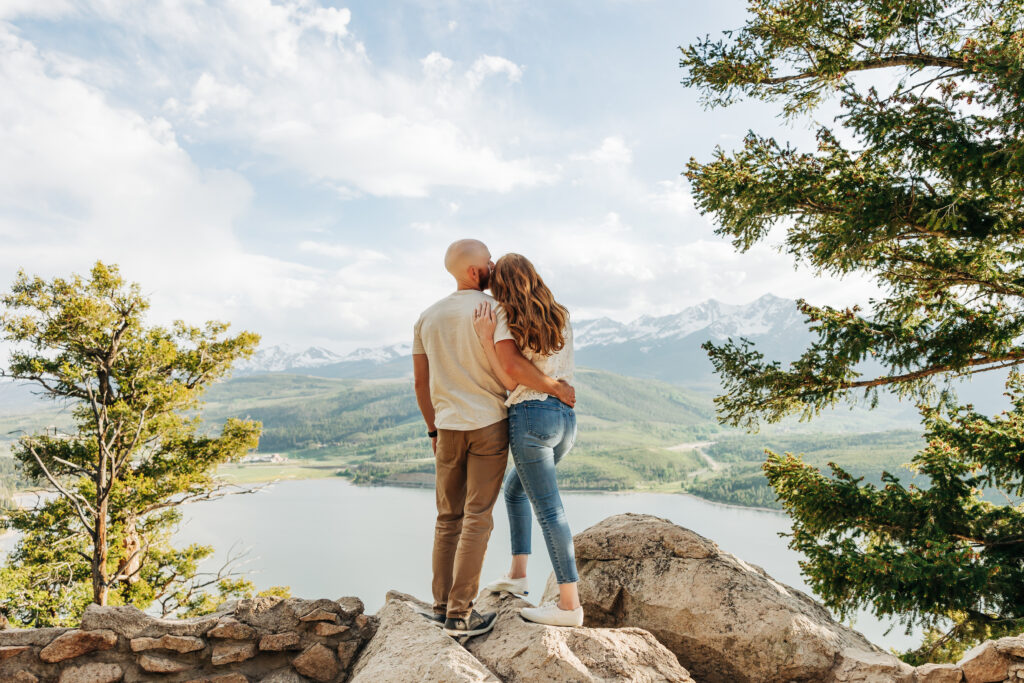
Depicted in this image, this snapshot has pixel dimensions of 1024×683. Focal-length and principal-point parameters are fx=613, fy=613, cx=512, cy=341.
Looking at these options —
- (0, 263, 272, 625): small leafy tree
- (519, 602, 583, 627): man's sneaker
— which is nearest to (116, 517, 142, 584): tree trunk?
(0, 263, 272, 625): small leafy tree

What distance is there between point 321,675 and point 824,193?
5.59 metres

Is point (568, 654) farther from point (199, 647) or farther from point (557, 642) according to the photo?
point (199, 647)

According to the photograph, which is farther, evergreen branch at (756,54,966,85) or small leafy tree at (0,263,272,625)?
small leafy tree at (0,263,272,625)

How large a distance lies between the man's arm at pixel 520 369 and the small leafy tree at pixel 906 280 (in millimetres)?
3507

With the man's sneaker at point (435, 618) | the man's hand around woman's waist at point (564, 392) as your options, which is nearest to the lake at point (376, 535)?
the man's sneaker at point (435, 618)

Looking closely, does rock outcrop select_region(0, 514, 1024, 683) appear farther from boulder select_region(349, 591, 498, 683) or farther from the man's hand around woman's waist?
the man's hand around woman's waist

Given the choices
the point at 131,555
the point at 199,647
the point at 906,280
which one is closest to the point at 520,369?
the point at 199,647

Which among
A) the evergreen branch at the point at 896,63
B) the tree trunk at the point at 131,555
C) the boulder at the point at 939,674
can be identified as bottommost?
the tree trunk at the point at 131,555

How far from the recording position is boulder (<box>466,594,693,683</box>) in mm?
2732

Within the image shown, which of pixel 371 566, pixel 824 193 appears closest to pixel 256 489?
pixel 824 193

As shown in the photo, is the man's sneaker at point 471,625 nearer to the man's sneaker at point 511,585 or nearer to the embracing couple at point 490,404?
the embracing couple at point 490,404

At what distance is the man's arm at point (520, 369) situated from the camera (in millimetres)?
2793

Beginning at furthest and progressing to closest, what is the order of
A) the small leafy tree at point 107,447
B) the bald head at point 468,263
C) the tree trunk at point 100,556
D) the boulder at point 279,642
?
the small leafy tree at point 107,447
the tree trunk at point 100,556
the boulder at point 279,642
the bald head at point 468,263

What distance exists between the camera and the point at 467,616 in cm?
305
